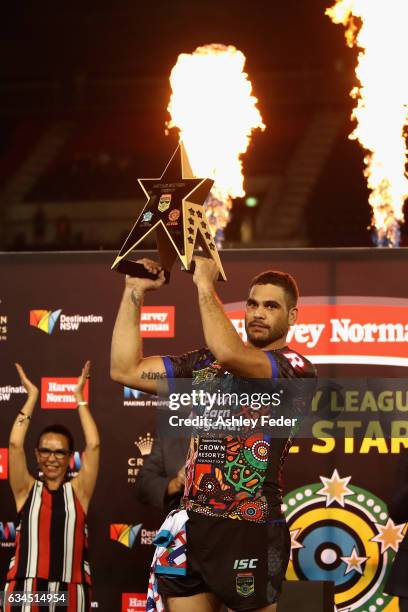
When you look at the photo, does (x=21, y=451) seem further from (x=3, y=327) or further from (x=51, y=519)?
(x=3, y=327)

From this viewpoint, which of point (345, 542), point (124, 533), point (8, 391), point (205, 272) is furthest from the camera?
point (8, 391)

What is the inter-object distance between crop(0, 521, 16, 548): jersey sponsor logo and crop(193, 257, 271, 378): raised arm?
103 inches

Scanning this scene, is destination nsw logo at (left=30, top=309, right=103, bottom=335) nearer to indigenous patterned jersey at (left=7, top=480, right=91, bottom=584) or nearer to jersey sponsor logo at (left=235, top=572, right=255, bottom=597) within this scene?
indigenous patterned jersey at (left=7, top=480, right=91, bottom=584)

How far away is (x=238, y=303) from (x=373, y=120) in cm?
181

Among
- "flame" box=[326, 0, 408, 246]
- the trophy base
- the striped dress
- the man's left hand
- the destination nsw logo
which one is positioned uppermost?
"flame" box=[326, 0, 408, 246]

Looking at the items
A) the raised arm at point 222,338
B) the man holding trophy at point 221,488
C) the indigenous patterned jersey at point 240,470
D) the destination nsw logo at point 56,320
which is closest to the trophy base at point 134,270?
the man holding trophy at point 221,488

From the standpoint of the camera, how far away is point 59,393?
600 cm

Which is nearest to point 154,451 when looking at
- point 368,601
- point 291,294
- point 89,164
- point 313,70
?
point 368,601

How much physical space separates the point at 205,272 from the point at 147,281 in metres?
0.35

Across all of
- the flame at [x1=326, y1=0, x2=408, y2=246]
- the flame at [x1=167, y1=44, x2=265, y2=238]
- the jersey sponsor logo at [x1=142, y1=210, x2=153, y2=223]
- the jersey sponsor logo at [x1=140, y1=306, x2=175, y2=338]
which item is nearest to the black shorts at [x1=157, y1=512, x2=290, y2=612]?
the jersey sponsor logo at [x1=142, y1=210, x2=153, y2=223]

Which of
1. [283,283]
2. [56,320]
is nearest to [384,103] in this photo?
[56,320]

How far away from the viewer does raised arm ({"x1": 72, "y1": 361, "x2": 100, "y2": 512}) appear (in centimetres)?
576

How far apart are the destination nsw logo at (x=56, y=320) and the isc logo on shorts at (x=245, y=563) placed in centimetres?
236

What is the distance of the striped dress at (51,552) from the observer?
17.9 feet
